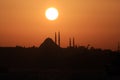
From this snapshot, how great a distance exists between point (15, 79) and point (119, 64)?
83.8 feet

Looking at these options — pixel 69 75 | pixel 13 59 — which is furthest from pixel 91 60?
pixel 69 75

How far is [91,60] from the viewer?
85.1 m

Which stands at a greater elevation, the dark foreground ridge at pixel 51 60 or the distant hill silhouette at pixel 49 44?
the distant hill silhouette at pixel 49 44

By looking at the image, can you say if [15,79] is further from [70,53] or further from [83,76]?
[70,53]

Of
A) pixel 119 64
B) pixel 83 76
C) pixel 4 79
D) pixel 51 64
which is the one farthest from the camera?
pixel 51 64

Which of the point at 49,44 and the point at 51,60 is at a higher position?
the point at 49,44

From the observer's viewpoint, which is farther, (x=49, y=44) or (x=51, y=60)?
(x=49, y=44)

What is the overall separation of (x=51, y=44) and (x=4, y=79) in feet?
163

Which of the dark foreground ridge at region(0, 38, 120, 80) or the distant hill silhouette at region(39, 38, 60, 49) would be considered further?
the distant hill silhouette at region(39, 38, 60, 49)

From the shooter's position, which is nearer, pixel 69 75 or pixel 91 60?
pixel 69 75

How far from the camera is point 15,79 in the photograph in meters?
51.6

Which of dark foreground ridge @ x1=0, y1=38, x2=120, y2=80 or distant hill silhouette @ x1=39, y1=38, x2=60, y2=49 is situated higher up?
distant hill silhouette @ x1=39, y1=38, x2=60, y2=49

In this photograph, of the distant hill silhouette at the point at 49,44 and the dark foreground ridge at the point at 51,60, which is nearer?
the dark foreground ridge at the point at 51,60

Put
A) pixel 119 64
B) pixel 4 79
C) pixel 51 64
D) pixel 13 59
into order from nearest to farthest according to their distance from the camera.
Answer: pixel 4 79 < pixel 119 64 < pixel 51 64 < pixel 13 59
